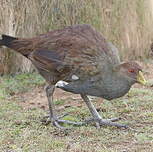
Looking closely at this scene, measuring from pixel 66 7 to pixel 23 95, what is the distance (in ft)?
7.11

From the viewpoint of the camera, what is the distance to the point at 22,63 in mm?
9406

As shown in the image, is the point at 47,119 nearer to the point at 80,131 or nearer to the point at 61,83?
the point at 61,83

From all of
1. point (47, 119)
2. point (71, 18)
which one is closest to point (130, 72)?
point (47, 119)

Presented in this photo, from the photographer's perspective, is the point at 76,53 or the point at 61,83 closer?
the point at 76,53

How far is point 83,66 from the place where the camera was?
5832mm

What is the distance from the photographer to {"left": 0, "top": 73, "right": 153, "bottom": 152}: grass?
5176mm

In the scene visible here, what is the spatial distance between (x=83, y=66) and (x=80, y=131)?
78 cm

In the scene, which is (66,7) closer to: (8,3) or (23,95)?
(8,3)

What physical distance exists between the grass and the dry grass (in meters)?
1.70

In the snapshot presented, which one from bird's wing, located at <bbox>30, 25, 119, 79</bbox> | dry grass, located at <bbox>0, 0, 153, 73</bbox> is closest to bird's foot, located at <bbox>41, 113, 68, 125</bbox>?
bird's wing, located at <bbox>30, 25, 119, 79</bbox>

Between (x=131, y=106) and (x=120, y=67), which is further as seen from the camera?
(x=131, y=106)

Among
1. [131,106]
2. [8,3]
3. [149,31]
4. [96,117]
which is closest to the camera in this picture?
[96,117]

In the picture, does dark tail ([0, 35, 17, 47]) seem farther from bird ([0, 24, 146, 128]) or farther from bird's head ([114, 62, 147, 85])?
bird's head ([114, 62, 147, 85])

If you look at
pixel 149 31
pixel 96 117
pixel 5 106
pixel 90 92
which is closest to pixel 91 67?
pixel 90 92
